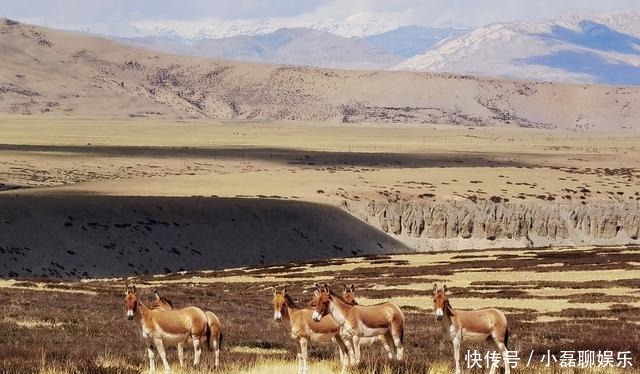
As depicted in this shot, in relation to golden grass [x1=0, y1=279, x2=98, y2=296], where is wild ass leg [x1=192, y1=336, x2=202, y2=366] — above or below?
above

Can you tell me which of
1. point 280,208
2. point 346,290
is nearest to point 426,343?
point 346,290

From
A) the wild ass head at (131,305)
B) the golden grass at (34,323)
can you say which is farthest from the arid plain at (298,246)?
the wild ass head at (131,305)

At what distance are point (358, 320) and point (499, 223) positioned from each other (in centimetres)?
9313

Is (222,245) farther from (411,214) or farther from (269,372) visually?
(269,372)

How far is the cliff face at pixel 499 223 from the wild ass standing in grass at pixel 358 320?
290 ft

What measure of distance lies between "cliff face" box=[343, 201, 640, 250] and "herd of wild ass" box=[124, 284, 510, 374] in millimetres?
88495

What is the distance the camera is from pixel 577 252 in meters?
86.9

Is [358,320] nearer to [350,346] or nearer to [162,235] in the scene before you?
[350,346]

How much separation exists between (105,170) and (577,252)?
72405 mm

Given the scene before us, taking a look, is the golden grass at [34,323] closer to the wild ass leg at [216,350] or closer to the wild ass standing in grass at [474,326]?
the wild ass leg at [216,350]

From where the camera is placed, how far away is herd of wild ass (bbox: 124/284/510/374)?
1998cm

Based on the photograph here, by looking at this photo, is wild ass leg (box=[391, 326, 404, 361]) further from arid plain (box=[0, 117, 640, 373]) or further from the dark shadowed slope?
the dark shadowed slope

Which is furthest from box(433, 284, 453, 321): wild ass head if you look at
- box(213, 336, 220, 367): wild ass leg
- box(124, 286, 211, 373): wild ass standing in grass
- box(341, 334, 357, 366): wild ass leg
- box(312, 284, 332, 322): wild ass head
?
box(124, 286, 211, 373): wild ass standing in grass

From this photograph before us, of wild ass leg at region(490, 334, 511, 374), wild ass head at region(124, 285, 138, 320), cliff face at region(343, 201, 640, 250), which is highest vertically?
wild ass head at region(124, 285, 138, 320)
